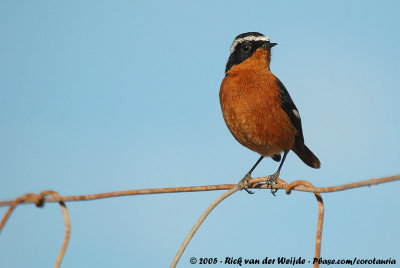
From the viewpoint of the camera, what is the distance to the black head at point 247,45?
839 centimetres

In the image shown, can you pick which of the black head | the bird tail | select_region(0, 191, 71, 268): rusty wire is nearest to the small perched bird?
the black head

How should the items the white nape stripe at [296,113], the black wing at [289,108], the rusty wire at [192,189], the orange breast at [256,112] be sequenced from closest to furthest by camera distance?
the rusty wire at [192,189]
the orange breast at [256,112]
the black wing at [289,108]
the white nape stripe at [296,113]

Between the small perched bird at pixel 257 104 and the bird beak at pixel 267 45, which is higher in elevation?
the bird beak at pixel 267 45

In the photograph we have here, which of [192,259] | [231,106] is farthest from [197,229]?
[231,106]

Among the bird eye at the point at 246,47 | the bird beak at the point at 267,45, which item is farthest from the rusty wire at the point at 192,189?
the bird eye at the point at 246,47

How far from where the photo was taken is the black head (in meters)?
8.39

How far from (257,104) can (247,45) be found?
4.53 ft

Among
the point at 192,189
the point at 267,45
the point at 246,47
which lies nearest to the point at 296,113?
the point at 267,45

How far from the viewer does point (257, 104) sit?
24.8ft

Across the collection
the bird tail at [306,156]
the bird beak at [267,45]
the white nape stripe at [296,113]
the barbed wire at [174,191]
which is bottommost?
the bird tail at [306,156]

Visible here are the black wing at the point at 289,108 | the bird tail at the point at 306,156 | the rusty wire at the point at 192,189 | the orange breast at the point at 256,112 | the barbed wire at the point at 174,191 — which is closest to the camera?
the rusty wire at the point at 192,189

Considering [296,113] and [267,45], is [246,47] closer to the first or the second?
[267,45]

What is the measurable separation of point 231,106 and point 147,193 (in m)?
3.94

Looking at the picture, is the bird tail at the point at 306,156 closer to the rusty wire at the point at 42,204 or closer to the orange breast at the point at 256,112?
the orange breast at the point at 256,112
